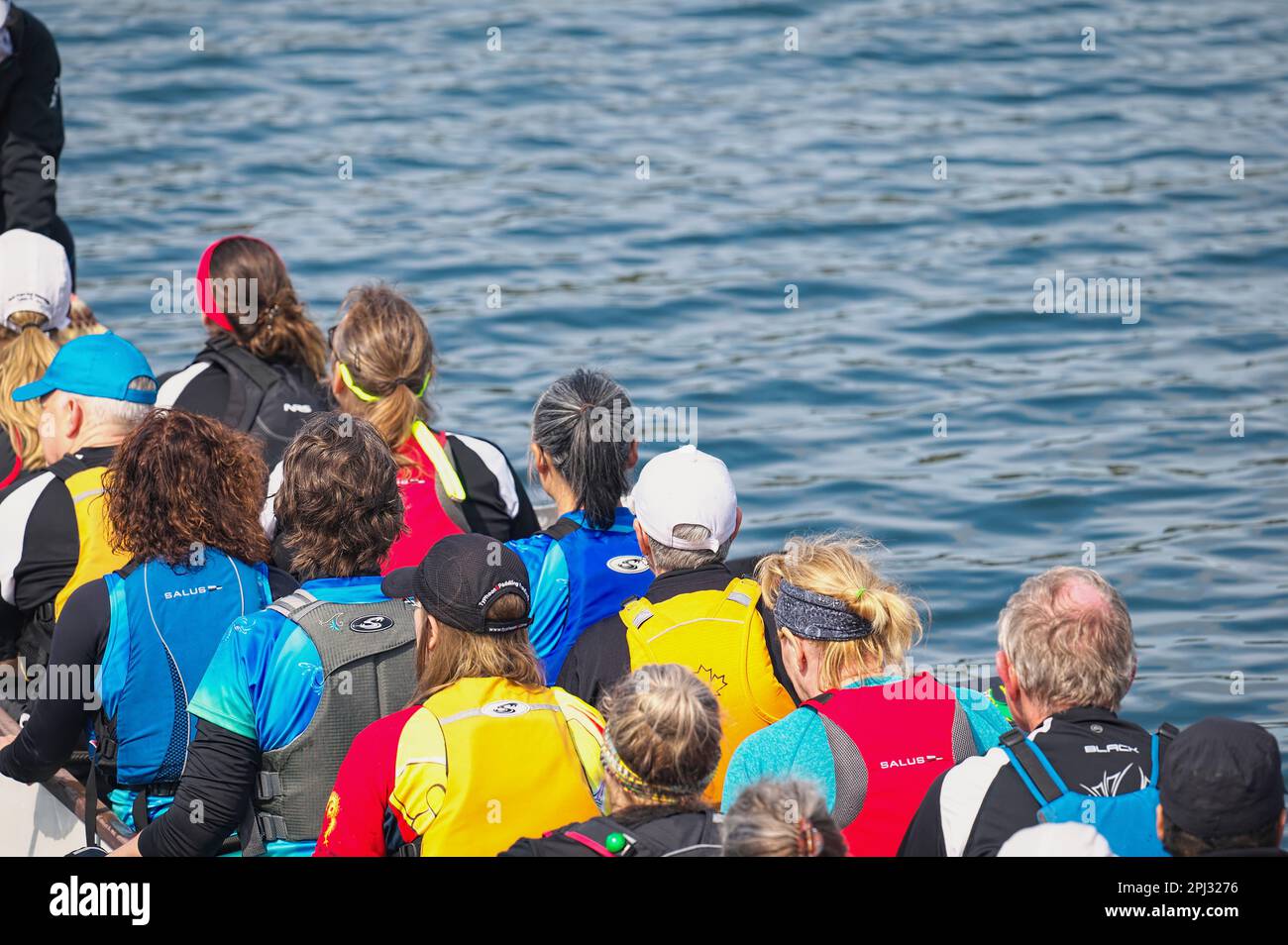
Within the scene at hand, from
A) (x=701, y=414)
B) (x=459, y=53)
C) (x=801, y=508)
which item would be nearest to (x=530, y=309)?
(x=701, y=414)

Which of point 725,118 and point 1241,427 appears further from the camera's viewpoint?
point 725,118

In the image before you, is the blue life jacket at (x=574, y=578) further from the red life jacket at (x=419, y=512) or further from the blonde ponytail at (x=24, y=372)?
the blonde ponytail at (x=24, y=372)

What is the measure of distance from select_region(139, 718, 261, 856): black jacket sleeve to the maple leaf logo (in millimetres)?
1091

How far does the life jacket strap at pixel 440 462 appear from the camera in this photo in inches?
199

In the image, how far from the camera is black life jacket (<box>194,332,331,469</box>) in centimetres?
559

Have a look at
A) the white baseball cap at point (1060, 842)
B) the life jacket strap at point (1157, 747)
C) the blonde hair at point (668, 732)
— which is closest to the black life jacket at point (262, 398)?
the blonde hair at point (668, 732)

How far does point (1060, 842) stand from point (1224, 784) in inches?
12.4

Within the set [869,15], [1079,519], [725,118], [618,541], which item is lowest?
[1079,519]

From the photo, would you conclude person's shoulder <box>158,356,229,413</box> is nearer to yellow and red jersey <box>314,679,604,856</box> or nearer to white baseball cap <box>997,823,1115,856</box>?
yellow and red jersey <box>314,679,604,856</box>

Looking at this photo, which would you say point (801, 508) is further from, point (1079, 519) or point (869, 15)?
point (869, 15)

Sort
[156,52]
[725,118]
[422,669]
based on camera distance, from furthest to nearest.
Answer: [156,52]
[725,118]
[422,669]
